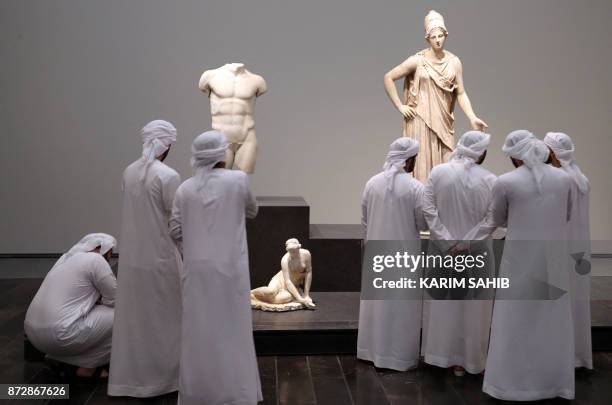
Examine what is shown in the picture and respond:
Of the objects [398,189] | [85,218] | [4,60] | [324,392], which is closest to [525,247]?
[398,189]

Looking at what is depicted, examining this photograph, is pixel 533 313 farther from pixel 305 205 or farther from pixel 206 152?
pixel 305 205

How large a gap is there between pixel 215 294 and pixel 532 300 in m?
1.89

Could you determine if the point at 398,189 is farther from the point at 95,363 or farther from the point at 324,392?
the point at 95,363

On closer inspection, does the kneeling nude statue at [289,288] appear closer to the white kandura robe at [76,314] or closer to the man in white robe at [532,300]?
the white kandura robe at [76,314]

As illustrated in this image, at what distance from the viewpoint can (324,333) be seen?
19.0 ft

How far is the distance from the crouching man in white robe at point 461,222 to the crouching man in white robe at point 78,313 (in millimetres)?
2223

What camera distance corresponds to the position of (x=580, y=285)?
18.4 feet

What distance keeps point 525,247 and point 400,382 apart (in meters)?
1.22

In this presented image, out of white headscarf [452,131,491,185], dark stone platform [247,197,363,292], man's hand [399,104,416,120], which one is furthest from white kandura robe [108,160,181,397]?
man's hand [399,104,416,120]

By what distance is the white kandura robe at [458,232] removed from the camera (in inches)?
210

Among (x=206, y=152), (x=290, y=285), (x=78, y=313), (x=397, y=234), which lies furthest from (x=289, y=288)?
(x=206, y=152)

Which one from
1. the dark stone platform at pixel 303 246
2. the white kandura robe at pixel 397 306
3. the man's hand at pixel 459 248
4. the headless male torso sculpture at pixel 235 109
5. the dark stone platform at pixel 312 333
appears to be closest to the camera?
the man's hand at pixel 459 248

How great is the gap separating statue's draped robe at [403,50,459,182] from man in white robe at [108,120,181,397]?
3127 mm

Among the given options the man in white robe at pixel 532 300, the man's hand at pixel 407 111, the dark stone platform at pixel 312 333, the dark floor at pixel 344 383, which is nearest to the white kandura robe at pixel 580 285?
the dark floor at pixel 344 383
